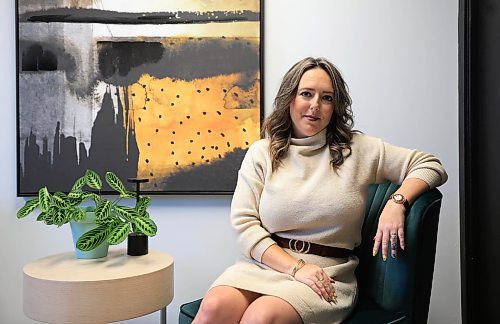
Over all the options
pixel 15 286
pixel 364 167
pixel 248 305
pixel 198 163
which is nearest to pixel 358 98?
pixel 364 167

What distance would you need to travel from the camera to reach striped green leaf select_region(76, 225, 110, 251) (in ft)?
5.69

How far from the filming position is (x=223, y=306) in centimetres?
151

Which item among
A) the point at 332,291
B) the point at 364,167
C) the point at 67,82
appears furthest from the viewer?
the point at 67,82

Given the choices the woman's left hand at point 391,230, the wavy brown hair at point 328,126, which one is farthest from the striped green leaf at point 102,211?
the woman's left hand at point 391,230

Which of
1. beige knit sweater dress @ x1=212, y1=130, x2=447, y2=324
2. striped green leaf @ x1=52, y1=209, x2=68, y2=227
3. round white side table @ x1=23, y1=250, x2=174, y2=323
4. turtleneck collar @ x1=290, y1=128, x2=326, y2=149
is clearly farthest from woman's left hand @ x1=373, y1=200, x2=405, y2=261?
striped green leaf @ x1=52, y1=209, x2=68, y2=227

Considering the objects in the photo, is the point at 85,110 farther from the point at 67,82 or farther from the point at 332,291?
the point at 332,291

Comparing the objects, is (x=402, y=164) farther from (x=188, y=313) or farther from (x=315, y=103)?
(x=188, y=313)

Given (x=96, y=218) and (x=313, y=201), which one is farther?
(x=96, y=218)

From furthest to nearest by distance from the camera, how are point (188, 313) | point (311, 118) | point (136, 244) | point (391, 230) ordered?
point (136, 244), point (311, 118), point (188, 313), point (391, 230)

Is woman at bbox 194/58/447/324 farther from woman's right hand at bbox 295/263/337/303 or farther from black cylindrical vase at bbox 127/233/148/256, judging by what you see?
black cylindrical vase at bbox 127/233/148/256

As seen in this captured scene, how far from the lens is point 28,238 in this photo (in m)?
2.34

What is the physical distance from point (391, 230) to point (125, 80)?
1.37 meters

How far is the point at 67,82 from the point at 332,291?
4.95 feet

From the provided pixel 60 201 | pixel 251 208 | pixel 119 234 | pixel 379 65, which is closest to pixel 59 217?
pixel 60 201
